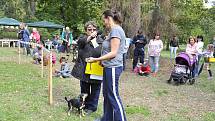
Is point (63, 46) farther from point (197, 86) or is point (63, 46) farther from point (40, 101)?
point (40, 101)

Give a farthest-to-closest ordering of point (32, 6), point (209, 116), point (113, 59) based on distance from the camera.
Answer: point (32, 6), point (209, 116), point (113, 59)

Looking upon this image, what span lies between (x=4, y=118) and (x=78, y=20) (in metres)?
36.1

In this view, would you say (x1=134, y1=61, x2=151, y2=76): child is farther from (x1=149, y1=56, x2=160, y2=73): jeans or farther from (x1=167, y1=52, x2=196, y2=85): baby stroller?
(x1=167, y1=52, x2=196, y2=85): baby stroller

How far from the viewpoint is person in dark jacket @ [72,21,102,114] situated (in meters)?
6.95

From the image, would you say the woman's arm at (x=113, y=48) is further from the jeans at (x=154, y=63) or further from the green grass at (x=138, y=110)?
the jeans at (x=154, y=63)

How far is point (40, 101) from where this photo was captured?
322 inches

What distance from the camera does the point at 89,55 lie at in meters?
7.22

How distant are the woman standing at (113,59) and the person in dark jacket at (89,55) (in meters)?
1.04

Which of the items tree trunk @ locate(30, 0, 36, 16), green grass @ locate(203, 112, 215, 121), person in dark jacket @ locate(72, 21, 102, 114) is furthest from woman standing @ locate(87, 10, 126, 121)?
tree trunk @ locate(30, 0, 36, 16)

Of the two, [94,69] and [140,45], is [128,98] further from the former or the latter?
[140,45]

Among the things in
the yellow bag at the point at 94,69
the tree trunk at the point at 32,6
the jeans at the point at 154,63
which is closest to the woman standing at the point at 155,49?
the jeans at the point at 154,63

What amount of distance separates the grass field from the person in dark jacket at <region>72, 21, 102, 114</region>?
26cm

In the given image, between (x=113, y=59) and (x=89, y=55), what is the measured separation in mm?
1501

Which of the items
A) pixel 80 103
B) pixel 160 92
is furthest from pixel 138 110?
pixel 160 92
